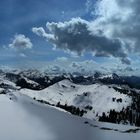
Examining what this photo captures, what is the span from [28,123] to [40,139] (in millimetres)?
17617

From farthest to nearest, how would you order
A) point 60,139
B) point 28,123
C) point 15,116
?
point 15,116
point 28,123
point 60,139

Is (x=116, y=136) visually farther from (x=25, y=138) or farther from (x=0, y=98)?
(x=0, y=98)

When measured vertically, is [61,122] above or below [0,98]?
below

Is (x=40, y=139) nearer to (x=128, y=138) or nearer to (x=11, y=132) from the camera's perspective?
(x=11, y=132)

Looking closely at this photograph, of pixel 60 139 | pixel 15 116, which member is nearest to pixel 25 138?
pixel 60 139

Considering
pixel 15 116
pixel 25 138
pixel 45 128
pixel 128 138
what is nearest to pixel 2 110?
pixel 15 116

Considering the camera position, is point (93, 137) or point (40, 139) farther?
point (93, 137)

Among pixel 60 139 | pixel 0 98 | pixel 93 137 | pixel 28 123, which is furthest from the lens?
pixel 0 98

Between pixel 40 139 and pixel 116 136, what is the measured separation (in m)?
22.4

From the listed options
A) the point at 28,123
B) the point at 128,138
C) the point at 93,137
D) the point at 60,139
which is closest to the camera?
the point at 60,139

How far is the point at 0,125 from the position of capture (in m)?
74.8

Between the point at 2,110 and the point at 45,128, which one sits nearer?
the point at 45,128

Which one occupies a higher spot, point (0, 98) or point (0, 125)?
point (0, 98)

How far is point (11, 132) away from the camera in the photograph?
222 feet
